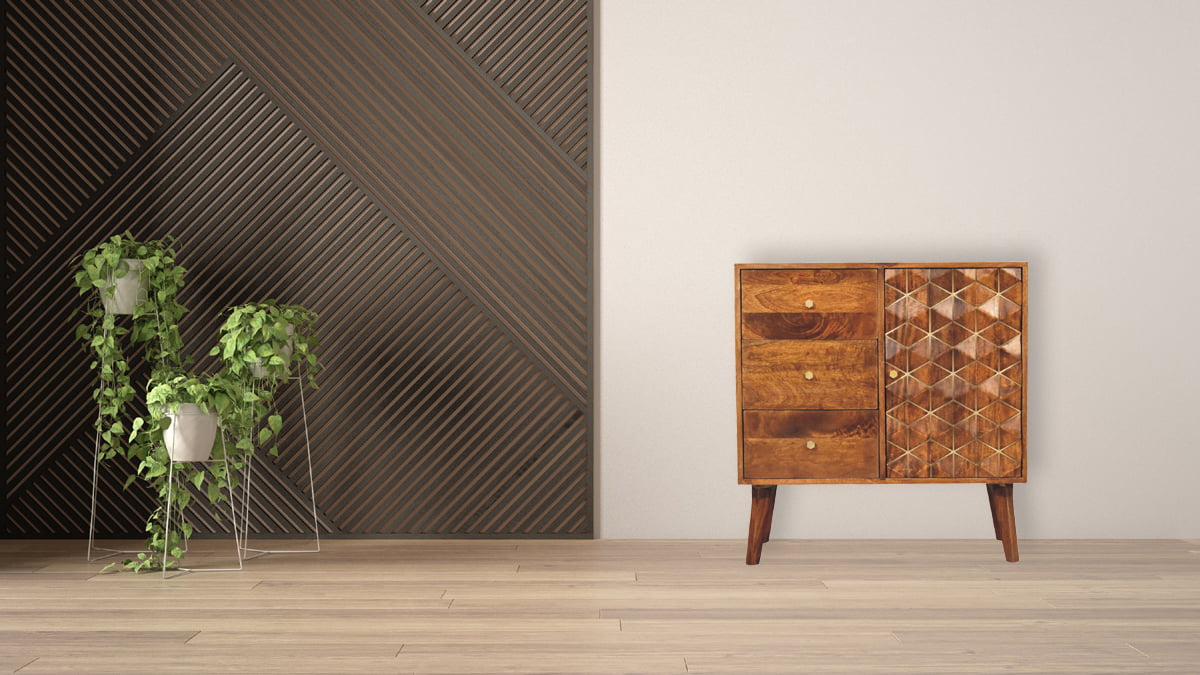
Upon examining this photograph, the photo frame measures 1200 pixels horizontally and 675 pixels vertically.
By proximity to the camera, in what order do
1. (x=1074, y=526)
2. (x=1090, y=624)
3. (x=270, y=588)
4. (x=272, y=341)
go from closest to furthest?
1. (x=1090, y=624)
2. (x=270, y=588)
3. (x=272, y=341)
4. (x=1074, y=526)

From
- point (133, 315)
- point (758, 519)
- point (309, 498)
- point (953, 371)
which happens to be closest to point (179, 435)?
point (133, 315)

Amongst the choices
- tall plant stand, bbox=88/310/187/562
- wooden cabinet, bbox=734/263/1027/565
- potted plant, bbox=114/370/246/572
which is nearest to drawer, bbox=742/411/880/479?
wooden cabinet, bbox=734/263/1027/565

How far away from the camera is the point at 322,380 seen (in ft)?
11.8

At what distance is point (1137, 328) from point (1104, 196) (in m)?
0.50

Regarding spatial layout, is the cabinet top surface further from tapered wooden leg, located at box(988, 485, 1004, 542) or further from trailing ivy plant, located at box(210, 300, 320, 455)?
trailing ivy plant, located at box(210, 300, 320, 455)

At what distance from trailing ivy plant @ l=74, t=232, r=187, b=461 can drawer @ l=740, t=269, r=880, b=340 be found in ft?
6.28

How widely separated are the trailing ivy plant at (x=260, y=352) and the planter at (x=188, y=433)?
128mm

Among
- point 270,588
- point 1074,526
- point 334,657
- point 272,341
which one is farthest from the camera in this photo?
point 1074,526

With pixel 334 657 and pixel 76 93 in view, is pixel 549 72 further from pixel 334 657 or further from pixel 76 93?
pixel 334 657

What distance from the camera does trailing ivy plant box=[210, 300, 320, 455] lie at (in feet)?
10.00

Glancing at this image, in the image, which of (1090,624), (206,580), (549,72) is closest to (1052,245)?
(1090,624)

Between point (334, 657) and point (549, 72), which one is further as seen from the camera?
point (549, 72)

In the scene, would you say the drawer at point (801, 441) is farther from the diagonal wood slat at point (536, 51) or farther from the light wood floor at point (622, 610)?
the diagonal wood slat at point (536, 51)

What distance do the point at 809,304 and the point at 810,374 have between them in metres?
0.22
